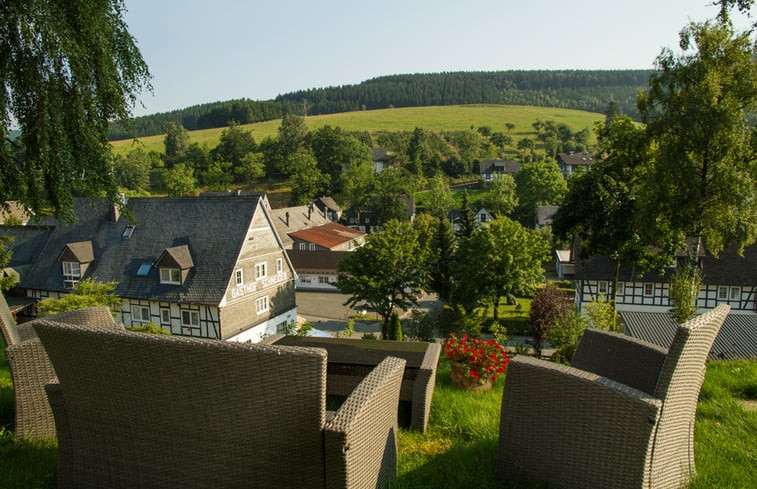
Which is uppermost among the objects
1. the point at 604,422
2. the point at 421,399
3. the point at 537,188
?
the point at 604,422

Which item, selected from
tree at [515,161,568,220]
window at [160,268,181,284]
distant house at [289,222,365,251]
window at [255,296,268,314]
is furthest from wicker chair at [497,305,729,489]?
tree at [515,161,568,220]

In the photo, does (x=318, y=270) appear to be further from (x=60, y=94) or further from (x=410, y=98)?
(x=410, y=98)

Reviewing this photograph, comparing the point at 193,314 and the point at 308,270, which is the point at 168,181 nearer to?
the point at 308,270

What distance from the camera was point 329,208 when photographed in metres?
71.2

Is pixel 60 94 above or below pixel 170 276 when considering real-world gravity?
above

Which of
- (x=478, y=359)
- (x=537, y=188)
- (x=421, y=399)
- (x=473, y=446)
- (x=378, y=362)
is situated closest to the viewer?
(x=473, y=446)

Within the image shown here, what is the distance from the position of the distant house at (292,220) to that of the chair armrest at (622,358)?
4426 centimetres

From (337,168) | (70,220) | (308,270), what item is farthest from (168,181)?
(70,220)

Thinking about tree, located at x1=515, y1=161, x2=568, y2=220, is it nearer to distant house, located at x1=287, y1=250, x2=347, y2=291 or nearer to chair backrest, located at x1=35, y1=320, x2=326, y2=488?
distant house, located at x1=287, y1=250, x2=347, y2=291

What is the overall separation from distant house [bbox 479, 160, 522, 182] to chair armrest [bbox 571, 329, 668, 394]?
81037 mm

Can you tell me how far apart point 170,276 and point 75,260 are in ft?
18.3

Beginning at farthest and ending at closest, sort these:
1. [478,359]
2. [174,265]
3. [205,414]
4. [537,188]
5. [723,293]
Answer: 1. [537,188]
2. [723,293]
3. [174,265]
4. [478,359]
5. [205,414]

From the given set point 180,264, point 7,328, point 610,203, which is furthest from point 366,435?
point 180,264

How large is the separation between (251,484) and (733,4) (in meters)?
7.63
